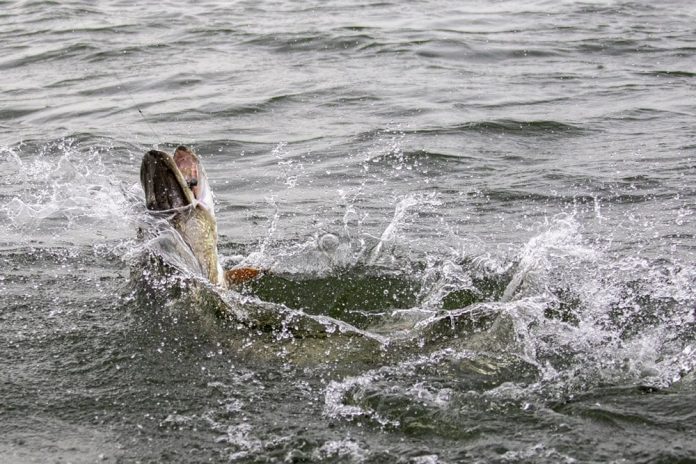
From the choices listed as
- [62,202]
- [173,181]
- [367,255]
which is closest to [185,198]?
[173,181]

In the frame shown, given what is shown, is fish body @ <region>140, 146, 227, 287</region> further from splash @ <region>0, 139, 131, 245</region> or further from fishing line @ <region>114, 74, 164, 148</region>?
fishing line @ <region>114, 74, 164, 148</region>

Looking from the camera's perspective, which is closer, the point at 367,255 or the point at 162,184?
the point at 162,184

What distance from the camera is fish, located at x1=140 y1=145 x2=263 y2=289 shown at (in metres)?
4.95

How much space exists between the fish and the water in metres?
0.17

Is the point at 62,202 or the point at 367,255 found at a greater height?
the point at 62,202

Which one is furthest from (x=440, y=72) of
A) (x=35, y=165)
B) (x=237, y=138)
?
(x=35, y=165)

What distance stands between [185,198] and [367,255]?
1.59m

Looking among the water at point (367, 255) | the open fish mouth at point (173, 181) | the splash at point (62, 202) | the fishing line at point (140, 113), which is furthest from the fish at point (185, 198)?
the fishing line at point (140, 113)

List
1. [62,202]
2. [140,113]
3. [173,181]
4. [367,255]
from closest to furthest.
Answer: [173,181] < [367,255] < [62,202] < [140,113]

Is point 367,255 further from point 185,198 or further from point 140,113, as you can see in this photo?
point 140,113

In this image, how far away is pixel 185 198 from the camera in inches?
200

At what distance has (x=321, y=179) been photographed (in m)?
7.96

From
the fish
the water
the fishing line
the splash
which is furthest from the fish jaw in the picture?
the fishing line

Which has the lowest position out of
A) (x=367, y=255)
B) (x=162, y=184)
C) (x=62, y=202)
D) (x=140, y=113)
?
(x=367, y=255)
